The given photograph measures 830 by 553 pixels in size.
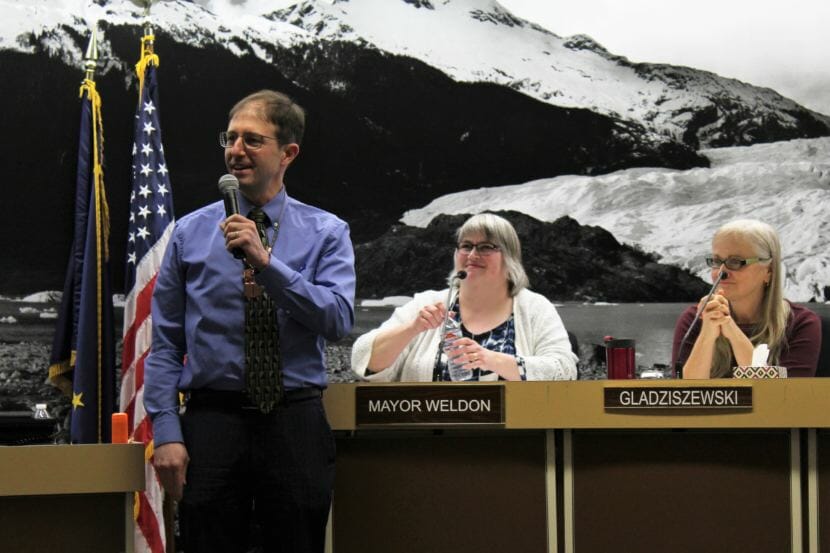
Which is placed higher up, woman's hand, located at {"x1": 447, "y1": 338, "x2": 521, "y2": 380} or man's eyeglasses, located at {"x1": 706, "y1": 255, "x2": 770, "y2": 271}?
man's eyeglasses, located at {"x1": 706, "y1": 255, "x2": 770, "y2": 271}

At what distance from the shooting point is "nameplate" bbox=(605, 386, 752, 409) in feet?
7.99

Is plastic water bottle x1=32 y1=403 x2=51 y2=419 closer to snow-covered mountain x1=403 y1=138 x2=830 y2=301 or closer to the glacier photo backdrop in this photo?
the glacier photo backdrop

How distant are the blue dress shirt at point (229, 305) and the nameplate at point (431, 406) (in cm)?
42

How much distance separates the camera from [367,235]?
440 centimetres

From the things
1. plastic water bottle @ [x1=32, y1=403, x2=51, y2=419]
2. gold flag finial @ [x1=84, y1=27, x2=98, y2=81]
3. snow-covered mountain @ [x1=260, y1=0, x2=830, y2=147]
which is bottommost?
plastic water bottle @ [x1=32, y1=403, x2=51, y2=419]

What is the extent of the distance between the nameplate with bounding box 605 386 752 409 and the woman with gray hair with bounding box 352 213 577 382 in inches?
22.7

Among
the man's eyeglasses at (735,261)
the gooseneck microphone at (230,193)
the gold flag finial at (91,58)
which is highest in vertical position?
the gold flag finial at (91,58)

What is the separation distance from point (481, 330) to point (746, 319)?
0.83 m

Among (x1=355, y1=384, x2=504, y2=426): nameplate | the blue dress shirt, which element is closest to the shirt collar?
the blue dress shirt

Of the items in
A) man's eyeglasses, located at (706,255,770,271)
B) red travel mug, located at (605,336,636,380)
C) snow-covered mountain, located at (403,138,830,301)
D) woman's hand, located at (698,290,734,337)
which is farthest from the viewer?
snow-covered mountain, located at (403,138,830,301)

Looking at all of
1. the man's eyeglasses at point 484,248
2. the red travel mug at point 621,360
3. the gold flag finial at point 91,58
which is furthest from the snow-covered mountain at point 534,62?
the red travel mug at point 621,360

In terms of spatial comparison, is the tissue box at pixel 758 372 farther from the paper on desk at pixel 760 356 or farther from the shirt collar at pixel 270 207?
the shirt collar at pixel 270 207

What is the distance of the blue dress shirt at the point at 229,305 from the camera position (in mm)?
1915

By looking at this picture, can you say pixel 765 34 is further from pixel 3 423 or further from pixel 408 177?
pixel 3 423
